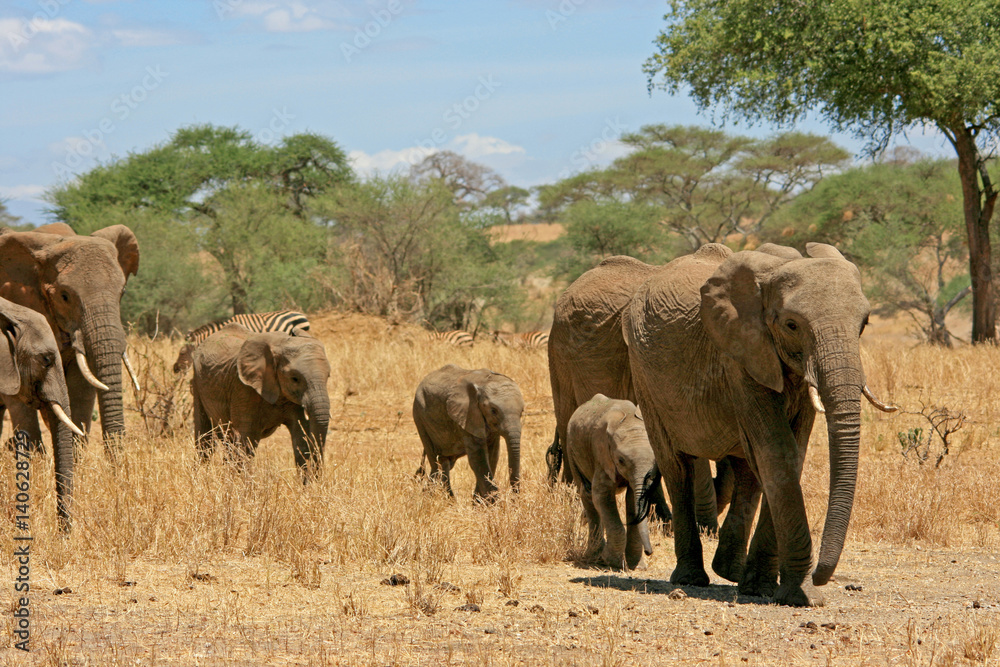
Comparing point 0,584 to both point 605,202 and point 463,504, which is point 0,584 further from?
point 605,202

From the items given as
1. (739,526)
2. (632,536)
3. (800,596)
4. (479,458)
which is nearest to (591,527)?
(632,536)

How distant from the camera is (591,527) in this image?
268 inches

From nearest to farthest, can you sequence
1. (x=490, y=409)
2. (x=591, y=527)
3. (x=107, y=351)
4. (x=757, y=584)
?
(x=757, y=584)
(x=591, y=527)
(x=107, y=351)
(x=490, y=409)

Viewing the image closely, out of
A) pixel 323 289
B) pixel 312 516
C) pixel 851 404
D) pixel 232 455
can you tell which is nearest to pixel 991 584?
pixel 851 404

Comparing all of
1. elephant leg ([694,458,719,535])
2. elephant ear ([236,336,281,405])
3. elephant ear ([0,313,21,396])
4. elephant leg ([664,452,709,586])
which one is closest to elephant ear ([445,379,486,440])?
elephant ear ([236,336,281,405])

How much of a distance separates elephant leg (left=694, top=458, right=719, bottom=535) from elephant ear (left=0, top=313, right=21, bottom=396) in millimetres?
4059

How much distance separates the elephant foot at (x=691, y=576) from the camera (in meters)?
5.89

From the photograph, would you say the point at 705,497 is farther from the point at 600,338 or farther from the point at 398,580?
the point at 398,580

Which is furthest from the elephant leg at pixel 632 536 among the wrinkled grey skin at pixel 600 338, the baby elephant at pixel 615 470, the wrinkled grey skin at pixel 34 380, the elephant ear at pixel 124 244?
the elephant ear at pixel 124 244

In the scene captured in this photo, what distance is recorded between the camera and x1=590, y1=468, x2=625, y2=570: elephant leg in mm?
6332

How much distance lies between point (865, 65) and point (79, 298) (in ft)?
43.4

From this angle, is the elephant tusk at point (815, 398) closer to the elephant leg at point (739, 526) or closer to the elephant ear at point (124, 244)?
the elephant leg at point (739, 526)

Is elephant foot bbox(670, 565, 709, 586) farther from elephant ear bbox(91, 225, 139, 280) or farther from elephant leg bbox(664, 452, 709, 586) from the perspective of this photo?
elephant ear bbox(91, 225, 139, 280)

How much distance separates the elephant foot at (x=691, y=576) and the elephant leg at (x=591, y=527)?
720 mm
